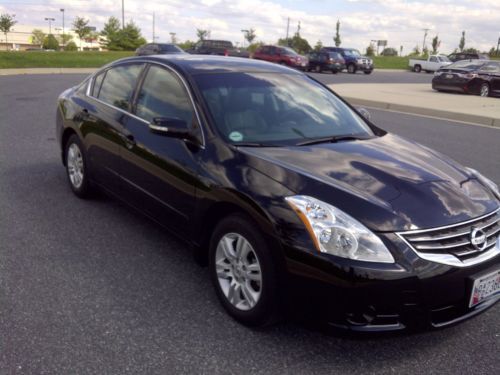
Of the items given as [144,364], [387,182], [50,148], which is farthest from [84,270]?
[50,148]

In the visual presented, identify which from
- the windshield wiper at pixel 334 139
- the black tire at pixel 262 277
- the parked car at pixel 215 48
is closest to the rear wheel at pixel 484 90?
the windshield wiper at pixel 334 139

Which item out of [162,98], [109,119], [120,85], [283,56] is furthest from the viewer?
[283,56]

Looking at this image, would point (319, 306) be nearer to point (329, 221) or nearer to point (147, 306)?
point (329, 221)

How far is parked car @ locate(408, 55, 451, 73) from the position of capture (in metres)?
46.9

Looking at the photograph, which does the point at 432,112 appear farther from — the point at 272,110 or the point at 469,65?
the point at 272,110

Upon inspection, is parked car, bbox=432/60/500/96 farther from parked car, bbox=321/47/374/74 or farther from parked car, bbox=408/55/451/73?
parked car, bbox=408/55/451/73

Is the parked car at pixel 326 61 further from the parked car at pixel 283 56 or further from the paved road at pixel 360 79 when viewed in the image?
the parked car at pixel 283 56

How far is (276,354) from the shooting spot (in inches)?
Result: 116

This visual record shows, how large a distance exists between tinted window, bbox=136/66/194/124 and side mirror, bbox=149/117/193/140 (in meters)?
0.15

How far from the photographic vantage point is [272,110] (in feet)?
13.3

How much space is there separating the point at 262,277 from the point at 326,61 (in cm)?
3437

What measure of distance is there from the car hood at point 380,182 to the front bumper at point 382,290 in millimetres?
217

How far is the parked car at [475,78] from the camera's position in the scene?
20781 millimetres

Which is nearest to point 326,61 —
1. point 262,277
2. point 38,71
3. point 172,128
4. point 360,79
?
point 360,79
